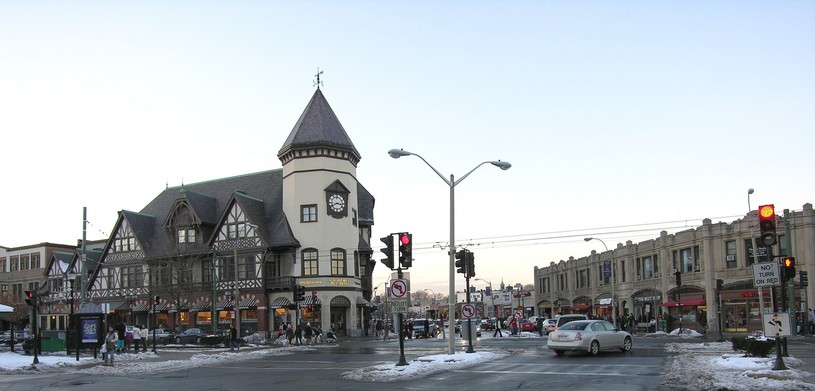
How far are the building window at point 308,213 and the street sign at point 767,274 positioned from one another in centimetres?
4508

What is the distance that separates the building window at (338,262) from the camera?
60562 millimetres

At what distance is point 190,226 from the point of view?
220 ft

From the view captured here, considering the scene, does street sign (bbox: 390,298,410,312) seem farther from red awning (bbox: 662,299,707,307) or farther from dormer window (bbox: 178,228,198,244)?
dormer window (bbox: 178,228,198,244)

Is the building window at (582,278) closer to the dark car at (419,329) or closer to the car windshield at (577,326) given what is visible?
the dark car at (419,329)

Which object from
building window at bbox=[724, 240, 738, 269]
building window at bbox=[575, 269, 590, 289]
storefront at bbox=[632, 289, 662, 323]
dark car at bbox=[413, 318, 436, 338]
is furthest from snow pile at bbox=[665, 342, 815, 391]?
building window at bbox=[575, 269, 590, 289]

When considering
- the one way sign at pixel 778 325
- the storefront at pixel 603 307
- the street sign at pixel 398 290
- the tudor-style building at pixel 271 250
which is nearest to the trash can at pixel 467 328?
the street sign at pixel 398 290

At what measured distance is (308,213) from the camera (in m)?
61.3

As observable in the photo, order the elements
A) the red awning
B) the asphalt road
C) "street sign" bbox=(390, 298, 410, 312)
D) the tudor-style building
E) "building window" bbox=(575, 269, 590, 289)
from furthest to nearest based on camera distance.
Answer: "building window" bbox=(575, 269, 590, 289) < the tudor-style building < the red awning < "street sign" bbox=(390, 298, 410, 312) < the asphalt road

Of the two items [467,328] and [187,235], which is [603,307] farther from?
[467,328]

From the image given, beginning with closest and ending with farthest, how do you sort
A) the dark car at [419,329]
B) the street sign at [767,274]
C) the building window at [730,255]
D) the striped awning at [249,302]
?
1. the street sign at [767,274]
2. the building window at [730,255]
3. the dark car at [419,329]
4. the striped awning at [249,302]

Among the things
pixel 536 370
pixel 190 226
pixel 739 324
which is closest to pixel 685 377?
pixel 536 370

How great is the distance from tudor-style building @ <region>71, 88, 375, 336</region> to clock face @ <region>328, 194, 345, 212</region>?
0.08 metres

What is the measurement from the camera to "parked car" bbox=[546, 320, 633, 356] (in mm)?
26594

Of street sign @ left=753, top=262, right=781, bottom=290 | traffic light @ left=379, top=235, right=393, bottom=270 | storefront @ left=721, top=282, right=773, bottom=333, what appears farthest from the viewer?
storefront @ left=721, top=282, right=773, bottom=333
